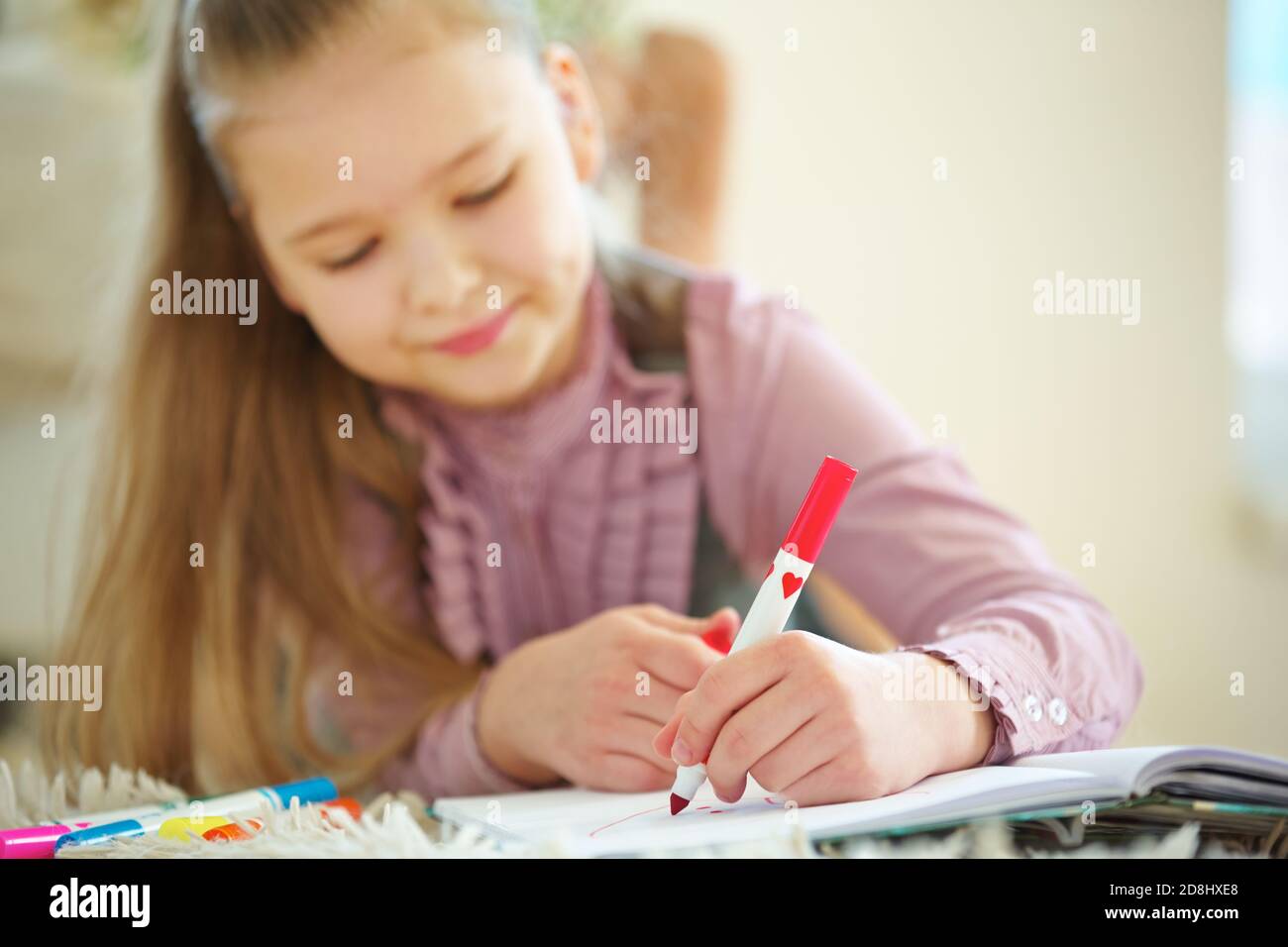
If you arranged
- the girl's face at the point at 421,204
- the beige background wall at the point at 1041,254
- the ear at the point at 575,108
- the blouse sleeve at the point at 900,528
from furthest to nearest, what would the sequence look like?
the beige background wall at the point at 1041,254
the ear at the point at 575,108
the girl's face at the point at 421,204
the blouse sleeve at the point at 900,528

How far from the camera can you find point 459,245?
692 mm

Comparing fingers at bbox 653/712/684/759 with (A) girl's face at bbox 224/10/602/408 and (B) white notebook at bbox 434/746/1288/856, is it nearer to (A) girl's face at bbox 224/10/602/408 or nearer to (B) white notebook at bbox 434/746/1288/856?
(B) white notebook at bbox 434/746/1288/856

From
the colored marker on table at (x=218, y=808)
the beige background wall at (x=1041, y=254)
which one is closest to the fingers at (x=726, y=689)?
the colored marker on table at (x=218, y=808)

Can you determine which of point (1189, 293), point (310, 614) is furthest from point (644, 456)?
point (1189, 293)

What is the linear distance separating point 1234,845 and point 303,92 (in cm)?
62

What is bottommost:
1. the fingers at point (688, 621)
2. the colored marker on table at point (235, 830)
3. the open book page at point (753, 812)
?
the colored marker on table at point (235, 830)

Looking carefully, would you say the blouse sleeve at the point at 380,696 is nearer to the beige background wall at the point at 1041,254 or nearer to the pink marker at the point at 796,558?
the pink marker at the point at 796,558

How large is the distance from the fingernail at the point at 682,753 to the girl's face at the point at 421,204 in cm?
33

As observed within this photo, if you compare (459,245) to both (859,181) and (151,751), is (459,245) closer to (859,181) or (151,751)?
(151,751)

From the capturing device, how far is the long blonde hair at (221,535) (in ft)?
2.57

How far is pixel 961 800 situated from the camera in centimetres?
42

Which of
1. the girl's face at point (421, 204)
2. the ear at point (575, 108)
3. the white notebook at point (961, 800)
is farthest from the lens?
the ear at point (575, 108)

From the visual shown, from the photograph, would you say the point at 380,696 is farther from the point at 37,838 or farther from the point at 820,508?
the point at 820,508

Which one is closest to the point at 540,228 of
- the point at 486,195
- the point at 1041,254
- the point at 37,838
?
the point at 486,195
